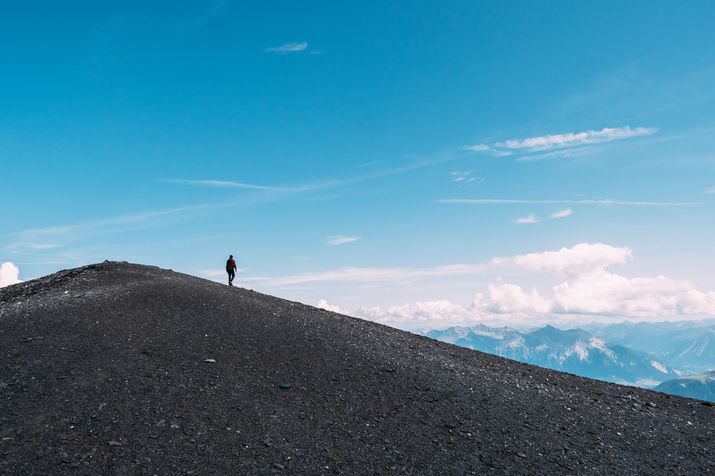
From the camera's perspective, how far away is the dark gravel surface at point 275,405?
12.6 m

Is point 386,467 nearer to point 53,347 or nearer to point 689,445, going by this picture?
point 689,445

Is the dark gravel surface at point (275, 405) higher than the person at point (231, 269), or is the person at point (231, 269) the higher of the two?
the person at point (231, 269)

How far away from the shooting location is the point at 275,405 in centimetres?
1545

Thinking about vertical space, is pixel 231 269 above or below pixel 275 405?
above

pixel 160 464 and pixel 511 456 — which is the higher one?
pixel 160 464

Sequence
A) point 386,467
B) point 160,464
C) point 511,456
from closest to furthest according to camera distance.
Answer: point 160,464 → point 386,467 → point 511,456

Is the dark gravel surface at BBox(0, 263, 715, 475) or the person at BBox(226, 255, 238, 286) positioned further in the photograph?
the person at BBox(226, 255, 238, 286)

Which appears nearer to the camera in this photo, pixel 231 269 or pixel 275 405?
pixel 275 405

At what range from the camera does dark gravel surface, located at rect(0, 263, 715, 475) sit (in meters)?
12.6

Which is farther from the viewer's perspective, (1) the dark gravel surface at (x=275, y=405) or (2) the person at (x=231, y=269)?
(2) the person at (x=231, y=269)

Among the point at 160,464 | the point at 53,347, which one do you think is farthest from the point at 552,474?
the point at 53,347

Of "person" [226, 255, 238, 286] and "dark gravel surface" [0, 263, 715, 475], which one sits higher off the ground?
"person" [226, 255, 238, 286]

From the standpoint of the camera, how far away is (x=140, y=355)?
17.8 metres

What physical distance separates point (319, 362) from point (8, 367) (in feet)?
37.4
